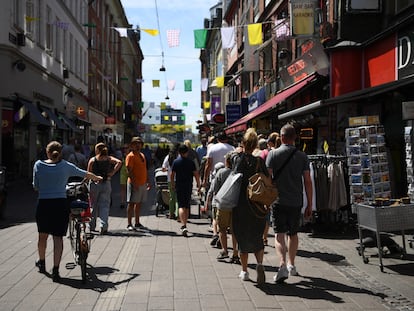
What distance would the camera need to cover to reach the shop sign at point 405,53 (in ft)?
31.5

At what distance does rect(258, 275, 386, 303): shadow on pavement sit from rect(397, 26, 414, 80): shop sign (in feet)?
17.0

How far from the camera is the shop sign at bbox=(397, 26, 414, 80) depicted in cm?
960

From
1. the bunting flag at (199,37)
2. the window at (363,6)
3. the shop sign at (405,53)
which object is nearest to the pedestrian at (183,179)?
the shop sign at (405,53)

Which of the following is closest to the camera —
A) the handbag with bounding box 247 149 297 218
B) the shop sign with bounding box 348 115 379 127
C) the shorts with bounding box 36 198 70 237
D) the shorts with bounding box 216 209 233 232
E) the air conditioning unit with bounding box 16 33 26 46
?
the handbag with bounding box 247 149 297 218

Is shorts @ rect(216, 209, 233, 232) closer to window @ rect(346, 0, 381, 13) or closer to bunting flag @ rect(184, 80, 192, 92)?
window @ rect(346, 0, 381, 13)

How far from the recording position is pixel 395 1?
1109cm

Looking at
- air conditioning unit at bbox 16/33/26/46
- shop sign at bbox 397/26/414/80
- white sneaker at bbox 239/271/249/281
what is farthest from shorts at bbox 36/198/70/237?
air conditioning unit at bbox 16/33/26/46

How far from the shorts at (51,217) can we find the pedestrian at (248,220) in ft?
6.68

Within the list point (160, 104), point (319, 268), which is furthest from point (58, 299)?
point (160, 104)

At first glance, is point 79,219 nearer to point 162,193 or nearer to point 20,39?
point 162,193

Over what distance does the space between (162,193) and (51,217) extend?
20.5 feet

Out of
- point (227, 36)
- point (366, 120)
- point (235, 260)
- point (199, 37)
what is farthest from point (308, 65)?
point (235, 260)

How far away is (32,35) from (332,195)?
17.7 metres

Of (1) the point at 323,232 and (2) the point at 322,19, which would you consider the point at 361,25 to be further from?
(1) the point at 323,232
